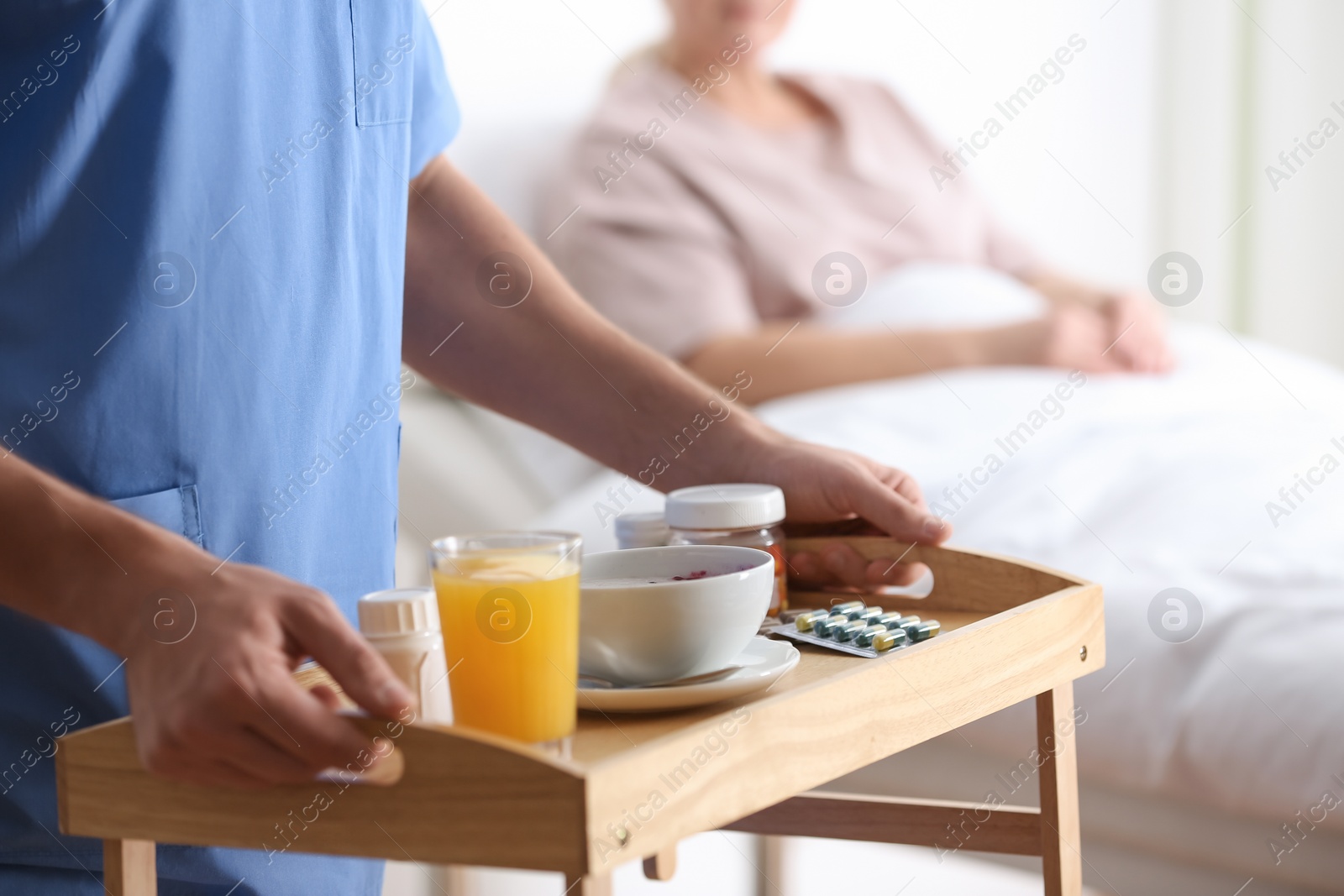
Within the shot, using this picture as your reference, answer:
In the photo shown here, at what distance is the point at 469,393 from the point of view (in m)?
0.96

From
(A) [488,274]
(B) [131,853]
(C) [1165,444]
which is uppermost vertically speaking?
(A) [488,274]

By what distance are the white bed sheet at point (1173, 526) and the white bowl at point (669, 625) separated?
0.72m

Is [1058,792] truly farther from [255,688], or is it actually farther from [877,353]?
[877,353]

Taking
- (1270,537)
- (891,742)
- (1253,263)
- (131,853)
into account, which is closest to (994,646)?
(891,742)

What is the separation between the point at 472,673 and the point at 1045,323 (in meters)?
1.50

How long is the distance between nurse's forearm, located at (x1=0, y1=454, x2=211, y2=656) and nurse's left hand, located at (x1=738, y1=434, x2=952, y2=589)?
44cm

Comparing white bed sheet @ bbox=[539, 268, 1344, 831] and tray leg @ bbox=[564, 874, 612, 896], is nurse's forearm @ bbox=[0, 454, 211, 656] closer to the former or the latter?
tray leg @ bbox=[564, 874, 612, 896]

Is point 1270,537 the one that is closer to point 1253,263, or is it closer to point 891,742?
point 891,742

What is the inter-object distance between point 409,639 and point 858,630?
9.7 inches

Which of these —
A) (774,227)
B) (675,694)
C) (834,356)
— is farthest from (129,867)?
(774,227)

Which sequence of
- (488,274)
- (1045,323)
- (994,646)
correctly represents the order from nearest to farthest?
(994,646), (488,274), (1045,323)

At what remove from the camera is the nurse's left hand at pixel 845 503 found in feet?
2.75

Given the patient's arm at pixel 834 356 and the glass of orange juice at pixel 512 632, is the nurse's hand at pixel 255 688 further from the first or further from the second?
the patient's arm at pixel 834 356

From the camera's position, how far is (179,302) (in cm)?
71
